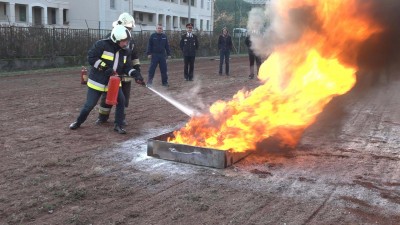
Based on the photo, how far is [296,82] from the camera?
→ 707cm

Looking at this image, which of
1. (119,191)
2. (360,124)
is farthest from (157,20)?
(119,191)

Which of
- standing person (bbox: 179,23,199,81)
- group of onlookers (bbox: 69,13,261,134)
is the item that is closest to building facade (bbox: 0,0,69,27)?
standing person (bbox: 179,23,199,81)

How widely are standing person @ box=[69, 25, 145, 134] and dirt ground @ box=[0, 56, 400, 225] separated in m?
0.48

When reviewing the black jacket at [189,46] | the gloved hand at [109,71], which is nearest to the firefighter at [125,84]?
the gloved hand at [109,71]

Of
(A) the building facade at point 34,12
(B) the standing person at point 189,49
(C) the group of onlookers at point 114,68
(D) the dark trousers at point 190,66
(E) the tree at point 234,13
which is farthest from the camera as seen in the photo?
(A) the building facade at point 34,12

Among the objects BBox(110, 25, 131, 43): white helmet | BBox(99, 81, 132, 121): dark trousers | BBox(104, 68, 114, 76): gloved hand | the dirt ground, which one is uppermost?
BBox(110, 25, 131, 43): white helmet

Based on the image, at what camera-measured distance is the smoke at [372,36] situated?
6312mm

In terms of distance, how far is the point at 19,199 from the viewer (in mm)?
4750

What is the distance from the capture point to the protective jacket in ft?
25.2

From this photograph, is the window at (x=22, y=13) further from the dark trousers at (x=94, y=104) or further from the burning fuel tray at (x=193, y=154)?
the burning fuel tray at (x=193, y=154)

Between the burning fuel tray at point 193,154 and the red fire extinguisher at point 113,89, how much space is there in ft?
4.38

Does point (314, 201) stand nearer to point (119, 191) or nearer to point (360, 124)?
point (119, 191)

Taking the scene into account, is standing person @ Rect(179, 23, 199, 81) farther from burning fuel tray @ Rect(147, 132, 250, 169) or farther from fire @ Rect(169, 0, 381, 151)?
burning fuel tray @ Rect(147, 132, 250, 169)

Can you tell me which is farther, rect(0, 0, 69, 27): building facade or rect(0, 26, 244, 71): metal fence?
rect(0, 0, 69, 27): building facade
